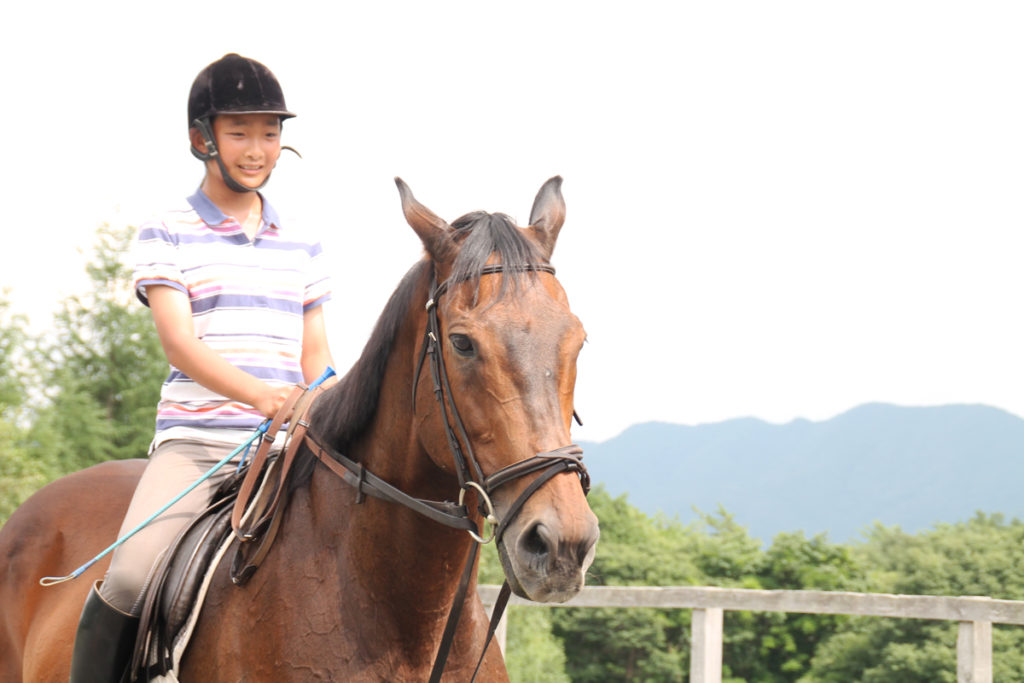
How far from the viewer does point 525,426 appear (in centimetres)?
229

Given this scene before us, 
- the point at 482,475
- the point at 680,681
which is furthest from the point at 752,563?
the point at 482,475

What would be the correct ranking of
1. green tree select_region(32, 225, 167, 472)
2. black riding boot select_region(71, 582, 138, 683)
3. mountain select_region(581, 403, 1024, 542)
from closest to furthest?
1. black riding boot select_region(71, 582, 138, 683)
2. green tree select_region(32, 225, 167, 472)
3. mountain select_region(581, 403, 1024, 542)

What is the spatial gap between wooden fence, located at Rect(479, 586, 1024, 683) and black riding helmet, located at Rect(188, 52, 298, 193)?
15.2 ft

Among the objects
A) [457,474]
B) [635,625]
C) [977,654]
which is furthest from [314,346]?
[635,625]

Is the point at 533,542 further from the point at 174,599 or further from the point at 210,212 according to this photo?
the point at 210,212

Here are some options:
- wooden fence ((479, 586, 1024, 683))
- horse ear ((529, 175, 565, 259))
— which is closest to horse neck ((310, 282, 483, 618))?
horse ear ((529, 175, 565, 259))

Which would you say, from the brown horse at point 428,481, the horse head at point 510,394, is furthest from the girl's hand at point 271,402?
the horse head at point 510,394

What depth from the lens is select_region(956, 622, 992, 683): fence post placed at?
239 inches

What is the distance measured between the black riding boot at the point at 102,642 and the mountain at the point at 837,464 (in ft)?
108

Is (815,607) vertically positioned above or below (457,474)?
below

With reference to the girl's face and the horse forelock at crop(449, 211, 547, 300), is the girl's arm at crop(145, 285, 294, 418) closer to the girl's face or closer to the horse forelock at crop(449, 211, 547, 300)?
the girl's face

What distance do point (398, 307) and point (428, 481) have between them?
540 millimetres

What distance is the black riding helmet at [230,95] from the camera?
139 inches

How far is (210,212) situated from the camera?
11.6 ft
